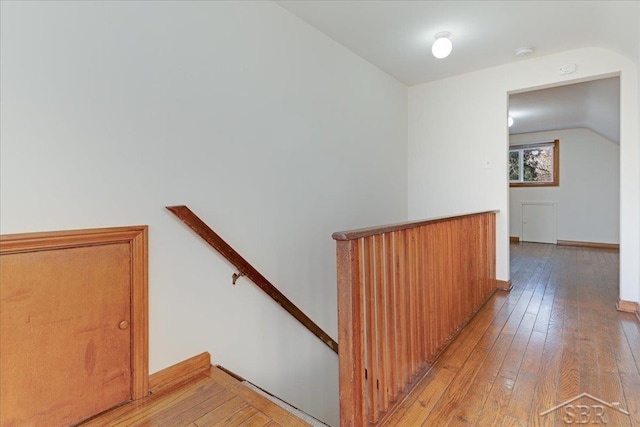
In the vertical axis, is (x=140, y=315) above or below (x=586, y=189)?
below

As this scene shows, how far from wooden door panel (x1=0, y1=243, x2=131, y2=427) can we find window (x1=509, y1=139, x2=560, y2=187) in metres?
7.55

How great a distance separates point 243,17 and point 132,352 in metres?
1.97

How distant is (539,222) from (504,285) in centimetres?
417

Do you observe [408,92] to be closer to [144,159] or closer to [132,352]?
[144,159]

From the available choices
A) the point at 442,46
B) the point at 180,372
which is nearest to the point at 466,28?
the point at 442,46

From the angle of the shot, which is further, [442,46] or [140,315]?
[442,46]

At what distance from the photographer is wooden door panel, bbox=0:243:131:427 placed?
123 centimetres

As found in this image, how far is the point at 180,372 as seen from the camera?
5.57 ft

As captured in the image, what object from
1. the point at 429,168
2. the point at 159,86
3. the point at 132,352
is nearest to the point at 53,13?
the point at 159,86

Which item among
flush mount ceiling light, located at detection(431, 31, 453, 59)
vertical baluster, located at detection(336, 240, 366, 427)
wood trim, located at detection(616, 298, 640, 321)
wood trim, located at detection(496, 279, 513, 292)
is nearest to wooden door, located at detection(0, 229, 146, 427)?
vertical baluster, located at detection(336, 240, 366, 427)

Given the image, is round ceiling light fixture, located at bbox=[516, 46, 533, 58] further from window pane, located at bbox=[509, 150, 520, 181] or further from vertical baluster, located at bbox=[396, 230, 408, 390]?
window pane, located at bbox=[509, 150, 520, 181]

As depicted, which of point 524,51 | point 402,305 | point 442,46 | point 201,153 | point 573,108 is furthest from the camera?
point 573,108

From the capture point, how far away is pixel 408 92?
4.08 m

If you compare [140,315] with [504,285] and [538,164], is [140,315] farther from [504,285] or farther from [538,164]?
[538,164]
